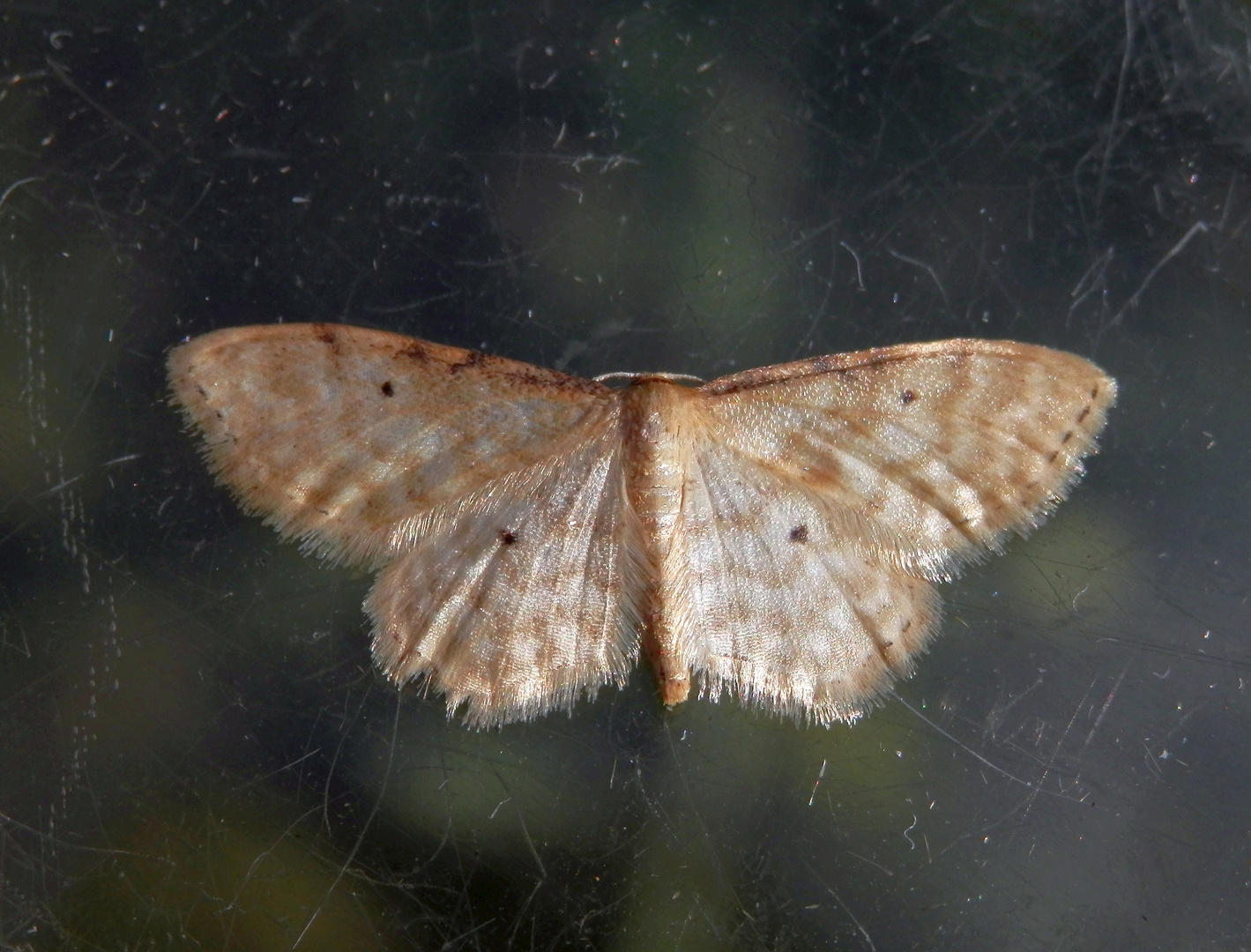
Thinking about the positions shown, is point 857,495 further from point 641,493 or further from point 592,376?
point 592,376

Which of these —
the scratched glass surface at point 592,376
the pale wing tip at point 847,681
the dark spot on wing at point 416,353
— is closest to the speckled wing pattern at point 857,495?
the pale wing tip at point 847,681

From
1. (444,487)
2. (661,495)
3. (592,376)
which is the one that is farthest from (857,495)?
(444,487)

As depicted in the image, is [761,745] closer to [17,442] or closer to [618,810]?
[618,810]

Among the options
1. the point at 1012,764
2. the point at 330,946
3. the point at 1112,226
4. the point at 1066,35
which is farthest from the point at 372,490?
the point at 1066,35

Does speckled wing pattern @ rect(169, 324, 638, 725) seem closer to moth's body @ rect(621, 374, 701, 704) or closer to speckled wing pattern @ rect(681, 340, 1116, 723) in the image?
moth's body @ rect(621, 374, 701, 704)

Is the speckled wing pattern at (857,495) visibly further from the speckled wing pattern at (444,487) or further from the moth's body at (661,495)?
the speckled wing pattern at (444,487)

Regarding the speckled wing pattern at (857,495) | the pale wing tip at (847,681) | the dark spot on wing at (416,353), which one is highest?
the dark spot on wing at (416,353)
